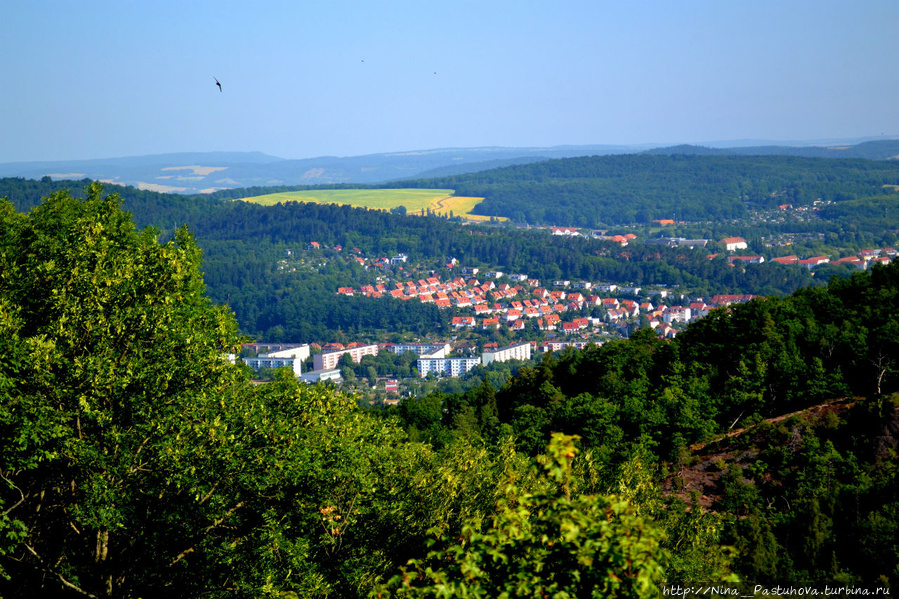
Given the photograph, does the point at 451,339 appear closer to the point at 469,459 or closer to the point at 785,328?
the point at 785,328

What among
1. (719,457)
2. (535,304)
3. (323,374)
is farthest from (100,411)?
(535,304)

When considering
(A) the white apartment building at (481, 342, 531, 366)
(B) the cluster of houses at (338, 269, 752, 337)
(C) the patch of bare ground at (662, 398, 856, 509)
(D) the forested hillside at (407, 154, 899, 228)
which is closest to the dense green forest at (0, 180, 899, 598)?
(C) the patch of bare ground at (662, 398, 856, 509)

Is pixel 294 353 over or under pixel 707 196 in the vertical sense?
under

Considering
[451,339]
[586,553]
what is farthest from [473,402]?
[451,339]

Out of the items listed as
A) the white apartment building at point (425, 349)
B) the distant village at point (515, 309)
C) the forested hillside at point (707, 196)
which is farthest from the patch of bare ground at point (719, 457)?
the forested hillside at point (707, 196)

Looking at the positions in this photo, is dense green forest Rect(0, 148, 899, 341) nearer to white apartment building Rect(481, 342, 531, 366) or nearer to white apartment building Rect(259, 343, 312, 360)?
white apartment building Rect(259, 343, 312, 360)

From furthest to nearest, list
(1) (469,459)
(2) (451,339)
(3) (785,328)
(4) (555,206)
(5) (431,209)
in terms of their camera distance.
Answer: (4) (555,206), (5) (431,209), (2) (451,339), (3) (785,328), (1) (469,459)

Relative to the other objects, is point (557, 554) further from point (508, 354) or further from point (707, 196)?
point (707, 196)

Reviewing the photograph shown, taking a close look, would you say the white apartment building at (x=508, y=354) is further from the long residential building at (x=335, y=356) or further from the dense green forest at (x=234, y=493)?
the dense green forest at (x=234, y=493)
